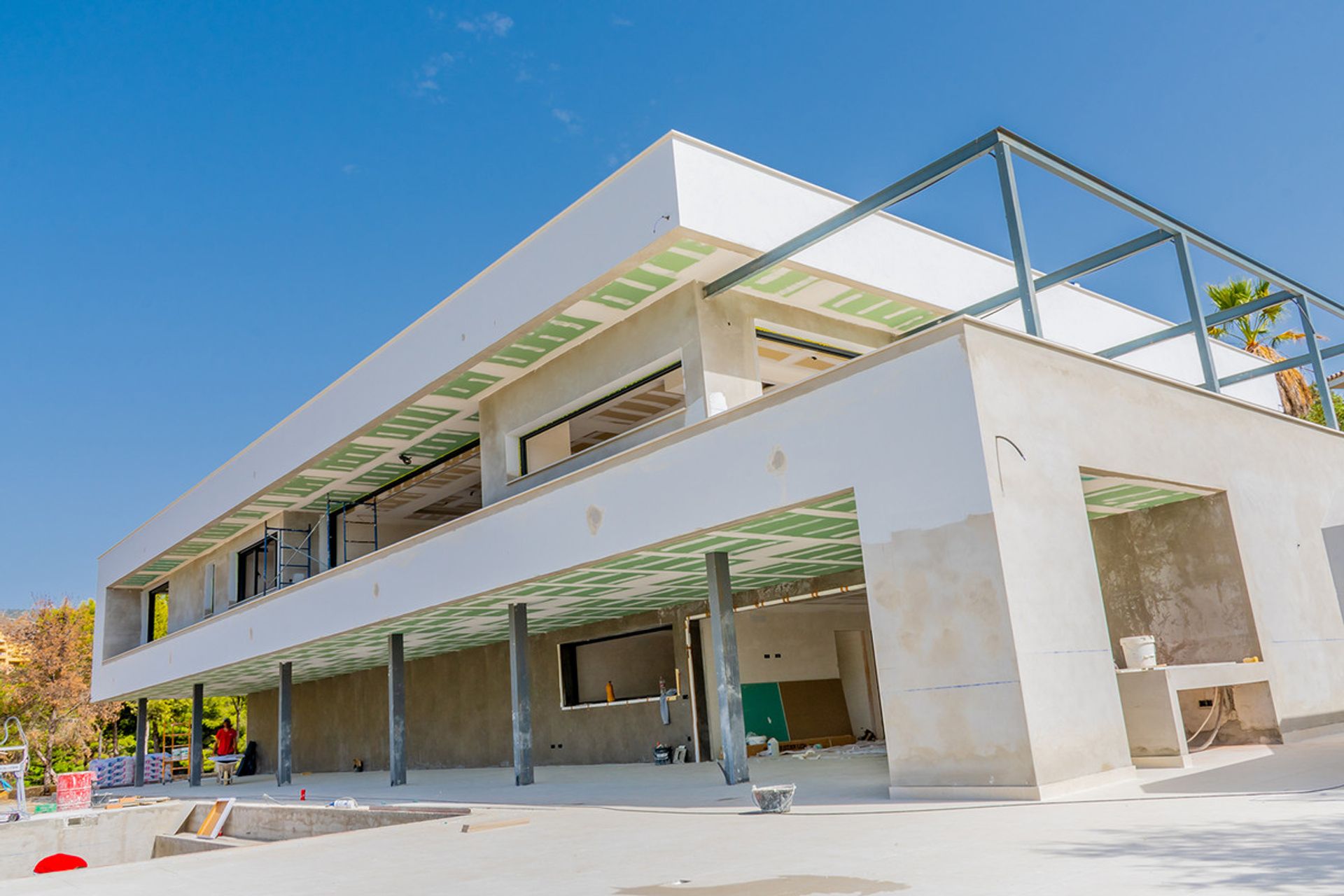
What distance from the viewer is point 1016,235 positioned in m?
10.7

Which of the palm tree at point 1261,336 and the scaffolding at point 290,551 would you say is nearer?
the scaffolding at point 290,551

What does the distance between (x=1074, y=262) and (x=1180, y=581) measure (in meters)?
5.05

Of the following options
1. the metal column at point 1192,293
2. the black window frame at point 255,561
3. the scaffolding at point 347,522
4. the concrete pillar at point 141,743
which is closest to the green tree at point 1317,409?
the metal column at point 1192,293

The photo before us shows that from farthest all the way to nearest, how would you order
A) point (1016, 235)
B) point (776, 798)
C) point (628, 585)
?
point (628, 585) < point (1016, 235) < point (776, 798)

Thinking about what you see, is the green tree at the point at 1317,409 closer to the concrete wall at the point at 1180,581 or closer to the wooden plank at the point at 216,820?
the concrete wall at the point at 1180,581

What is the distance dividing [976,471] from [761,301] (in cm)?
612

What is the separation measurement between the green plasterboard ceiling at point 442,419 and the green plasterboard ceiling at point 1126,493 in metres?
5.33

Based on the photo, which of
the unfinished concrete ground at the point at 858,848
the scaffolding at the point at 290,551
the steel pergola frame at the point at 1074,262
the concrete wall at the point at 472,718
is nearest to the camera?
the unfinished concrete ground at the point at 858,848

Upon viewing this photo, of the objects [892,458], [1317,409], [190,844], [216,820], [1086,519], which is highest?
[1317,409]

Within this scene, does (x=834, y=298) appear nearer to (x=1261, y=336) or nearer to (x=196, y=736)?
(x=1261, y=336)

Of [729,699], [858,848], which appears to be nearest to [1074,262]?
[729,699]

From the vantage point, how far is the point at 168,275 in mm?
86812

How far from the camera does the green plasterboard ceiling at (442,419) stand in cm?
1330

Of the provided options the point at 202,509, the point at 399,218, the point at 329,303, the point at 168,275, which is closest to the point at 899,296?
the point at 202,509
